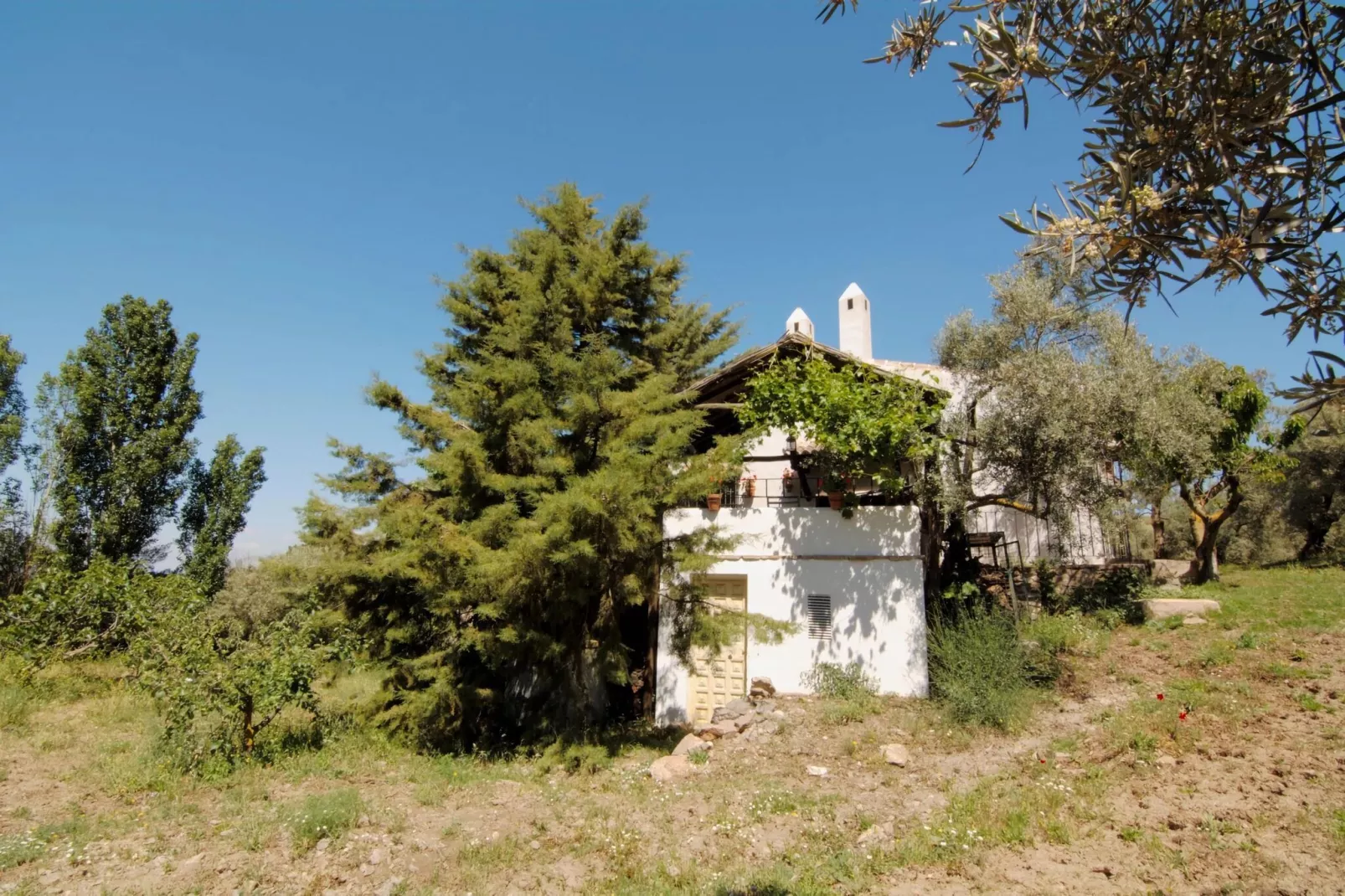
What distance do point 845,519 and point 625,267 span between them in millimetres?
6723

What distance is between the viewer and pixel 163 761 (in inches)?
373

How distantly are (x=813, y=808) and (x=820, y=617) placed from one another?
4.72 meters

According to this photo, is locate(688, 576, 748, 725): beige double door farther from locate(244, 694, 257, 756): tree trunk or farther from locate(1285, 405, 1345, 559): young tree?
locate(1285, 405, 1345, 559): young tree

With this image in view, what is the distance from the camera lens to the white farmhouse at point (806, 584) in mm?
11812

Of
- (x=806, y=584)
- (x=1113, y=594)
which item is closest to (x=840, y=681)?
(x=806, y=584)

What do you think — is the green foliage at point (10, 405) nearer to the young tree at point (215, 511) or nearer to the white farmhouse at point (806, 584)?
the young tree at point (215, 511)

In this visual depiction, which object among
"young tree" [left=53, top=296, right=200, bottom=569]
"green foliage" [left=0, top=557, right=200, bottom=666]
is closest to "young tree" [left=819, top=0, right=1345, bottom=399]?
"green foliage" [left=0, top=557, right=200, bottom=666]

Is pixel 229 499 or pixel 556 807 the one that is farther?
pixel 229 499

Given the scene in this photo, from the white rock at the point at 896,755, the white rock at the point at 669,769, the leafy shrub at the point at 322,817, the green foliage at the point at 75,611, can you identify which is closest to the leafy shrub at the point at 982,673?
the white rock at the point at 896,755

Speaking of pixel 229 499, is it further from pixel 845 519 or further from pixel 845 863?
pixel 845 863

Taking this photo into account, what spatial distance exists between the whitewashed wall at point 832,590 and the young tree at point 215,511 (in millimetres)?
19561

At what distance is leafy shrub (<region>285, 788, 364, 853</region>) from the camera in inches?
276

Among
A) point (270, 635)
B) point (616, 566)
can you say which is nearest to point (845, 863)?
point (616, 566)

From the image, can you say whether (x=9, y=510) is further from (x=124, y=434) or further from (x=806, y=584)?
(x=806, y=584)
